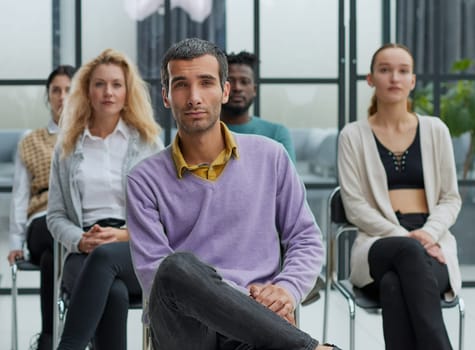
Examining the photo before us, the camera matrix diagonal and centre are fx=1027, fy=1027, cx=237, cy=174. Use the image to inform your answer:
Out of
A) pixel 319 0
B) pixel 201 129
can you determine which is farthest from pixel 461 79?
pixel 201 129

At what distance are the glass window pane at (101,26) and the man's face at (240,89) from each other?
1396 millimetres

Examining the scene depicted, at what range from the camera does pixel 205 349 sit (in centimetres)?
231

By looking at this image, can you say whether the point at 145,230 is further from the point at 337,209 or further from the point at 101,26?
the point at 101,26

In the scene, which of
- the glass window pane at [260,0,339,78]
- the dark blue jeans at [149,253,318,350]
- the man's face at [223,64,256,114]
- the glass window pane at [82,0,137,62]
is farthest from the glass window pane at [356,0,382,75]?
the dark blue jeans at [149,253,318,350]

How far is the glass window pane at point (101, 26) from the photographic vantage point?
5199mm

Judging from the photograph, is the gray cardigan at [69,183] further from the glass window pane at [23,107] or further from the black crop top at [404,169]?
the glass window pane at [23,107]

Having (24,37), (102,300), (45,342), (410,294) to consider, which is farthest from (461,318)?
(24,37)

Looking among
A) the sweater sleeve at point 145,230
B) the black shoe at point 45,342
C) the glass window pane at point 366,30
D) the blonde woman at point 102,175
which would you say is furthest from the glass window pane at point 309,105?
the sweater sleeve at point 145,230

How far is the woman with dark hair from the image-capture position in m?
3.79

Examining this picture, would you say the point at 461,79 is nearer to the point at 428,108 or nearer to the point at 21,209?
the point at 428,108

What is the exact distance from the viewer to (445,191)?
3.53 m

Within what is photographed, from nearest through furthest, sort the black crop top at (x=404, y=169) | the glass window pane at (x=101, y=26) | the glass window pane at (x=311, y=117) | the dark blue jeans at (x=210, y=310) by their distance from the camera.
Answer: the dark blue jeans at (x=210, y=310)
the black crop top at (x=404, y=169)
the glass window pane at (x=101, y=26)
the glass window pane at (x=311, y=117)

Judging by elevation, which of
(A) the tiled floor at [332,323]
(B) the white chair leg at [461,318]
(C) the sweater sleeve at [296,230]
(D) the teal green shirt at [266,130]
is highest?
(D) the teal green shirt at [266,130]

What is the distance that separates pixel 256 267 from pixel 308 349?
0.97 feet
